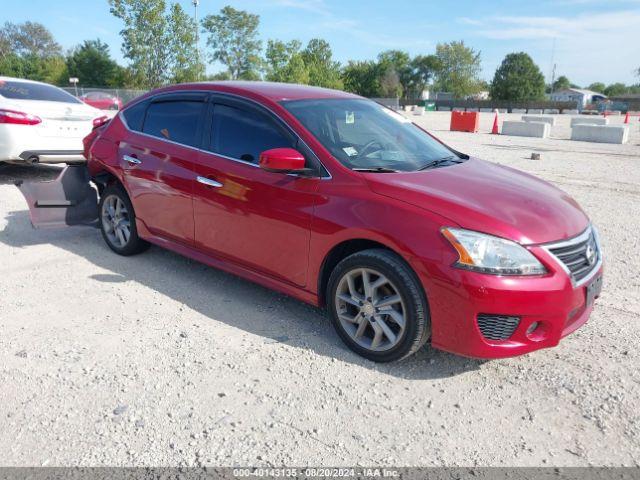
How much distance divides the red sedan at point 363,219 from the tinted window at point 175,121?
0.05ft

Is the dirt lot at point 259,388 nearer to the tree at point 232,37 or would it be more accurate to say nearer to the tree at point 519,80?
the tree at point 232,37

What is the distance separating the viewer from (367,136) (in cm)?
407

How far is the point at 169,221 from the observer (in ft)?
15.3

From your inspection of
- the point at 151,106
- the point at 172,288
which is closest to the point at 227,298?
the point at 172,288

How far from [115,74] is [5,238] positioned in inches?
2901

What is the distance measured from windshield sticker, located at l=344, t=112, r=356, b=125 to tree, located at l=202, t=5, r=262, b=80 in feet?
243

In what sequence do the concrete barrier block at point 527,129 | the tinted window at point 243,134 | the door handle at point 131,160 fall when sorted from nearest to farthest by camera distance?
the tinted window at point 243,134, the door handle at point 131,160, the concrete barrier block at point 527,129

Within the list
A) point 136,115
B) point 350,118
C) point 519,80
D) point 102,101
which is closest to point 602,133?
point 350,118

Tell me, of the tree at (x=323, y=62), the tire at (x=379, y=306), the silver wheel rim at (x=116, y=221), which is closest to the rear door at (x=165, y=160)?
the silver wheel rim at (x=116, y=221)

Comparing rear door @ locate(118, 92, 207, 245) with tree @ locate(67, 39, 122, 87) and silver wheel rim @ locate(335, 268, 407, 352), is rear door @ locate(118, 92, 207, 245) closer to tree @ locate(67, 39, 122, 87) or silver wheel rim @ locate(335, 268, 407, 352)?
silver wheel rim @ locate(335, 268, 407, 352)

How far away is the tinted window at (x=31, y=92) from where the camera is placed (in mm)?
8328

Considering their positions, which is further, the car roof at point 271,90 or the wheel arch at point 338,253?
the car roof at point 271,90

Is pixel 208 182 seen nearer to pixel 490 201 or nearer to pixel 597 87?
pixel 490 201

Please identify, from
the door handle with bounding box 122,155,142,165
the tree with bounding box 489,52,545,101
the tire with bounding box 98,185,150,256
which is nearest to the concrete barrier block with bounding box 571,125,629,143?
the tire with bounding box 98,185,150,256
